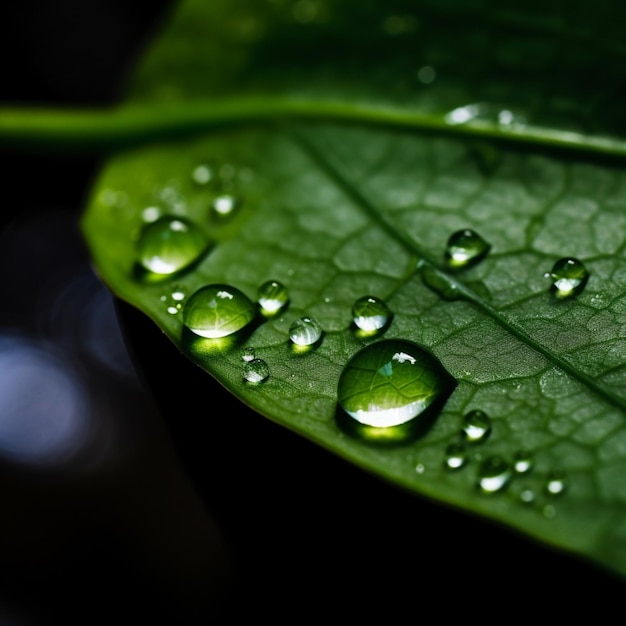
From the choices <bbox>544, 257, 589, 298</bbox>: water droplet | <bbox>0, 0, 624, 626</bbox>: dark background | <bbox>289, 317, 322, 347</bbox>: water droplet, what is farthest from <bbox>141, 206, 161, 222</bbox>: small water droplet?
<bbox>544, 257, 589, 298</bbox>: water droplet

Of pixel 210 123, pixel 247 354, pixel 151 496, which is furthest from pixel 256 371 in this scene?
pixel 151 496

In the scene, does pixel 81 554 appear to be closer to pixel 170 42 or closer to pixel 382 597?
pixel 382 597

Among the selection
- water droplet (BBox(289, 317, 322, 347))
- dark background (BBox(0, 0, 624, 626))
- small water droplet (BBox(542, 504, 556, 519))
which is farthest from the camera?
dark background (BBox(0, 0, 624, 626))

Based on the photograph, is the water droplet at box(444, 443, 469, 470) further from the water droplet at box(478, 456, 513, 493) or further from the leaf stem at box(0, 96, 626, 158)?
the leaf stem at box(0, 96, 626, 158)

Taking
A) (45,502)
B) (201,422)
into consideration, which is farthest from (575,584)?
(45,502)

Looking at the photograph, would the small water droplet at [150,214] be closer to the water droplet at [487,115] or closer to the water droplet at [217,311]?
the water droplet at [217,311]

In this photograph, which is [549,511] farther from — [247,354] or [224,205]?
[224,205]
